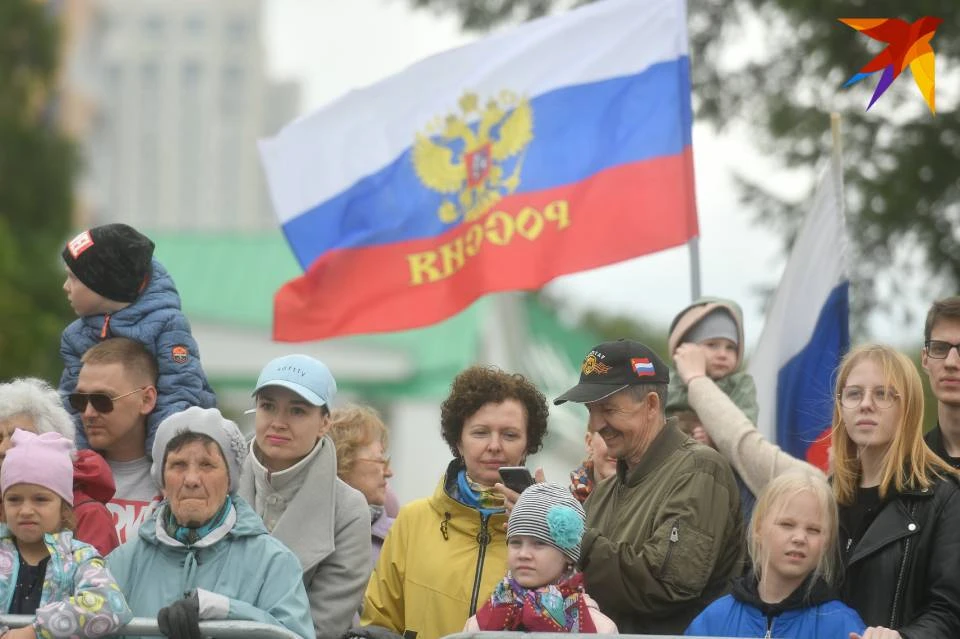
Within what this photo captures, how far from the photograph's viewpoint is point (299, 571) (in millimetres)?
5945

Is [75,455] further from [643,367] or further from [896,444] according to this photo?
[896,444]

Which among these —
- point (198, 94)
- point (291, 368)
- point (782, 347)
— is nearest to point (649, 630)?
point (291, 368)

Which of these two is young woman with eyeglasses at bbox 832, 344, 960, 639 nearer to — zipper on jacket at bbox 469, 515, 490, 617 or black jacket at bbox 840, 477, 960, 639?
black jacket at bbox 840, 477, 960, 639

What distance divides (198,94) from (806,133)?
17876 centimetres

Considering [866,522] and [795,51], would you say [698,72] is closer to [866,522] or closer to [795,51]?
[795,51]

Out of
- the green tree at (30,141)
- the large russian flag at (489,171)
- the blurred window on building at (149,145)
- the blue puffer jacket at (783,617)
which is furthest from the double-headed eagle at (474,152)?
the blurred window on building at (149,145)

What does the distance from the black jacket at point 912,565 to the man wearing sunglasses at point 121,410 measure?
8.60ft

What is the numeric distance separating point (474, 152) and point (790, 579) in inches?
169

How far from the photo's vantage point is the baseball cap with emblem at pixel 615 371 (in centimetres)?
629

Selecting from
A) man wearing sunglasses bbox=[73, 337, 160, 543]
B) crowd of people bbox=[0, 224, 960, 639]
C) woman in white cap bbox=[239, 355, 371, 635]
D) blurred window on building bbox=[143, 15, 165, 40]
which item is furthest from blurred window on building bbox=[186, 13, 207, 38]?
woman in white cap bbox=[239, 355, 371, 635]

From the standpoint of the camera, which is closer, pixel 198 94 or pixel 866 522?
pixel 866 522

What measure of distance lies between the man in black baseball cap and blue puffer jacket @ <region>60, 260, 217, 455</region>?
158cm

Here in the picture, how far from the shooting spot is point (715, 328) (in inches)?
290

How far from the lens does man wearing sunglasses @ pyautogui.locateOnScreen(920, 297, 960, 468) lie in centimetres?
Result: 612
